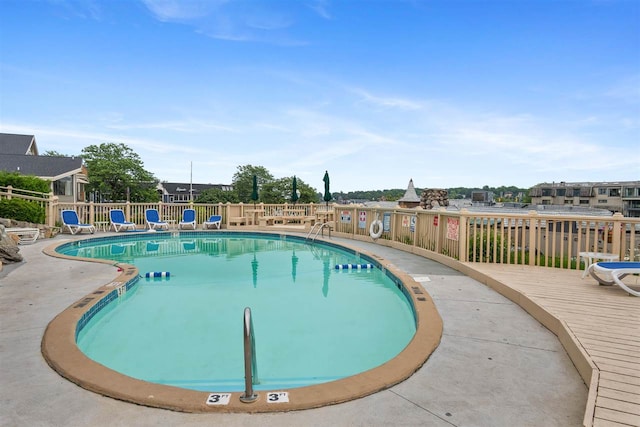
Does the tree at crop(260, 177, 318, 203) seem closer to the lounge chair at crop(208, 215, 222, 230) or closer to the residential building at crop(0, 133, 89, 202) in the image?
the residential building at crop(0, 133, 89, 202)

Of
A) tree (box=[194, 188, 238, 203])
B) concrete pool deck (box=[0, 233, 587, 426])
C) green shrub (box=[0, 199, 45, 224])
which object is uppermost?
tree (box=[194, 188, 238, 203])

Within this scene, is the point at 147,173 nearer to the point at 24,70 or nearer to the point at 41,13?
the point at 24,70

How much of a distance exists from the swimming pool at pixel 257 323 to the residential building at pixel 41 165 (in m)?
22.1

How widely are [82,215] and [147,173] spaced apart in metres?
24.8

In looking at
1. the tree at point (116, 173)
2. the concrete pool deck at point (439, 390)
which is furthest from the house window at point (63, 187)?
the concrete pool deck at point (439, 390)

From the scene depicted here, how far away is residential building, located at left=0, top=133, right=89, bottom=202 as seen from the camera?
24.6 meters

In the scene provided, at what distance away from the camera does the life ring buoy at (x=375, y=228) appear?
Result: 425 inches

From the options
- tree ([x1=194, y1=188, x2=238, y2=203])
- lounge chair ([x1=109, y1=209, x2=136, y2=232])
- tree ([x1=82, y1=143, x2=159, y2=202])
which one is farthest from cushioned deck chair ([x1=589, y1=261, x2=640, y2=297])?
tree ([x1=194, y1=188, x2=238, y2=203])

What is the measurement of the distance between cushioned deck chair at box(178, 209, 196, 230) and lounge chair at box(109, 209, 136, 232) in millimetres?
1877

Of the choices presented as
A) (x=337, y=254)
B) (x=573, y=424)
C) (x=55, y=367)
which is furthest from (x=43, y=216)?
(x=573, y=424)

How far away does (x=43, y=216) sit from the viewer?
12727 millimetres

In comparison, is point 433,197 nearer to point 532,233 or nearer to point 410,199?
point 410,199

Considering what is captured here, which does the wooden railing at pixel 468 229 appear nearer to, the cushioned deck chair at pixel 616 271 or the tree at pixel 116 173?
the cushioned deck chair at pixel 616 271

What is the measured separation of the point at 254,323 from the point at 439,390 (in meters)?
2.63
